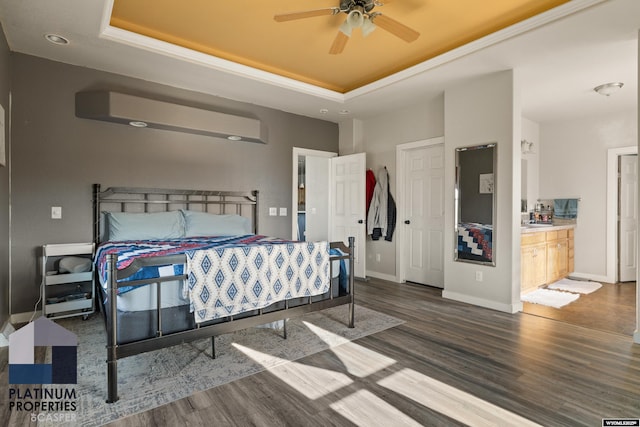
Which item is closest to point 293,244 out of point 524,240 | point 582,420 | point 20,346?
point 582,420

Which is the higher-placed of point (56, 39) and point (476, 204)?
point (56, 39)

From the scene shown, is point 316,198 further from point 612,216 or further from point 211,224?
point 612,216

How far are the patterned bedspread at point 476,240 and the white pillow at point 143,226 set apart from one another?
3.25 meters

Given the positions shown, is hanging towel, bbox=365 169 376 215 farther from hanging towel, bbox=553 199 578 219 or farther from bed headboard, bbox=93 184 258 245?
hanging towel, bbox=553 199 578 219

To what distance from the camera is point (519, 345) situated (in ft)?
8.97

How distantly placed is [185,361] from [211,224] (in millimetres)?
1882

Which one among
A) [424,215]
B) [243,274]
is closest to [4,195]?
[243,274]

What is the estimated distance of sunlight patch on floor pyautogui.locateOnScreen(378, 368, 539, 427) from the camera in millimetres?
1784

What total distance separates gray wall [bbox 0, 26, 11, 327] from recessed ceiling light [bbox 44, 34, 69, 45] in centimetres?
31

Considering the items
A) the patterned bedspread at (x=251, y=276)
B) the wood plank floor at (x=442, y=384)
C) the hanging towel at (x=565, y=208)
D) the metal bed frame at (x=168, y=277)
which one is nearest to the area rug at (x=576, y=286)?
the hanging towel at (x=565, y=208)

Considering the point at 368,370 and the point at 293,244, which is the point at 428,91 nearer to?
the point at 293,244

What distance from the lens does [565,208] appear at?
18.3 ft

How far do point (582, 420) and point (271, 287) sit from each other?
6.35 feet

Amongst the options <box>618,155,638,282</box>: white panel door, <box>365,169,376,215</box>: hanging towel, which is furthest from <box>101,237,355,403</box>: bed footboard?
<box>618,155,638,282</box>: white panel door
